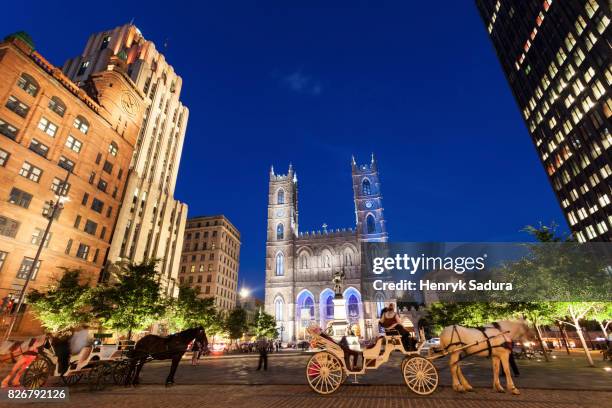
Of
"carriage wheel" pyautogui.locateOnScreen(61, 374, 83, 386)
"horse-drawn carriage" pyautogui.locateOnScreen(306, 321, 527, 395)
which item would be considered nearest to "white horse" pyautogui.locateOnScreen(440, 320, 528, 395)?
"horse-drawn carriage" pyautogui.locateOnScreen(306, 321, 527, 395)

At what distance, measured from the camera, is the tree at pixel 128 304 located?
87.2ft

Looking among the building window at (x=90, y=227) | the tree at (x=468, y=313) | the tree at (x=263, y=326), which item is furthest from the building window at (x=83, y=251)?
the tree at (x=468, y=313)

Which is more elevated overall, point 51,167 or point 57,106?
point 57,106

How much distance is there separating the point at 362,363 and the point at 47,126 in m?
40.7

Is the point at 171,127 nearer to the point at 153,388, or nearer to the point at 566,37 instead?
the point at 153,388

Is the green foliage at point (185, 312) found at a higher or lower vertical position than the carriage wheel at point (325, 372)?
higher

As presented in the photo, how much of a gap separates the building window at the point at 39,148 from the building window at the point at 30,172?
185 cm

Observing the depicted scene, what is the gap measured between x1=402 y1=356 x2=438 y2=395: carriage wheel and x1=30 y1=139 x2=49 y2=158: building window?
131 ft

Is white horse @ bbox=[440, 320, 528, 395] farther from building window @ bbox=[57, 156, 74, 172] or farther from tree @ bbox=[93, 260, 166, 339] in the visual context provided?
building window @ bbox=[57, 156, 74, 172]

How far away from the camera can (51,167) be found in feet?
107

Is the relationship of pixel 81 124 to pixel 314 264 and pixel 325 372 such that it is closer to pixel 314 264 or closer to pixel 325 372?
pixel 325 372

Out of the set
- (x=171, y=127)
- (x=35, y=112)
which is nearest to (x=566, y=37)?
(x=171, y=127)

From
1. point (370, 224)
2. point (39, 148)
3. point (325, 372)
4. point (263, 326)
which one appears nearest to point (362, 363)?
point (325, 372)

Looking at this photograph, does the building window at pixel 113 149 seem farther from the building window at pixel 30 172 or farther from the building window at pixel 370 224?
the building window at pixel 370 224
